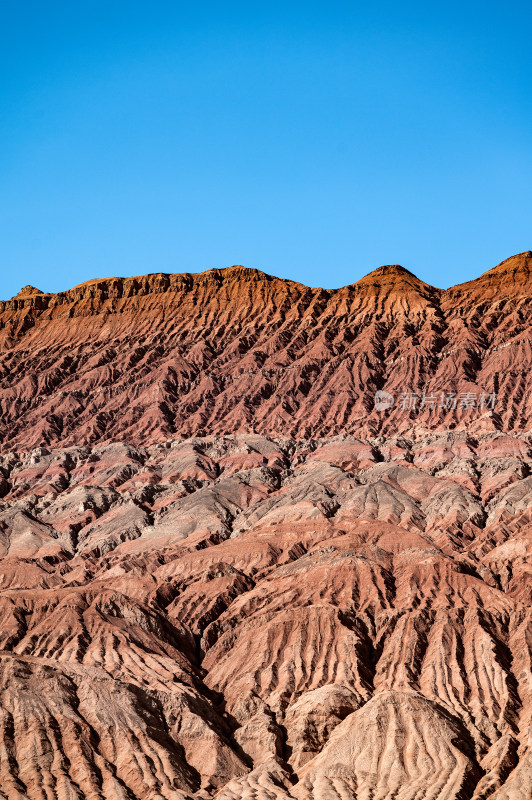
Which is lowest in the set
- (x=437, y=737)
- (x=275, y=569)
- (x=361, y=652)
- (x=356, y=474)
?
(x=437, y=737)

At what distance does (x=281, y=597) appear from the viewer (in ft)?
367

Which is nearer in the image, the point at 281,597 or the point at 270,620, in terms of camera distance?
the point at 270,620

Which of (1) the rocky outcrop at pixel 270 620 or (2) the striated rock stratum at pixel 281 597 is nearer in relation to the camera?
(1) the rocky outcrop at pixel 270 620

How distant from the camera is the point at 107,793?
70938 mm

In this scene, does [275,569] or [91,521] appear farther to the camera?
[91,521]

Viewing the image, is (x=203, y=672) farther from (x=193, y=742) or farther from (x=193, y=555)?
(x=193, y=555)

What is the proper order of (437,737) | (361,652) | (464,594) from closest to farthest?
(437,737), (361,652), (464,594)

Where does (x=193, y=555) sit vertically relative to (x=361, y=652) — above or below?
above

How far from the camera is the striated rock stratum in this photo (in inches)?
2982

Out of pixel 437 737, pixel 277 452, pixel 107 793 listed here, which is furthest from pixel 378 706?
pixel 277 452

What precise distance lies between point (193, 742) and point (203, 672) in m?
20.7

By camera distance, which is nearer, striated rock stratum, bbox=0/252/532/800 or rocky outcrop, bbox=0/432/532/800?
rocky outcrop, bbox=0/432/532/800

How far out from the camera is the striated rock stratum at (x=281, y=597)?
7575cm

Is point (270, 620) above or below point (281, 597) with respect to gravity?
below
